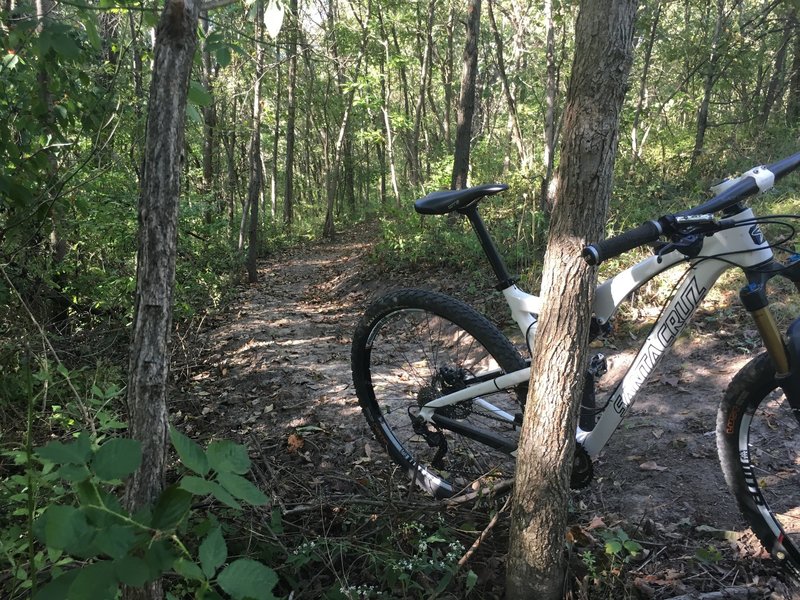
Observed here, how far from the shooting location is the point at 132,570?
3.14 feet

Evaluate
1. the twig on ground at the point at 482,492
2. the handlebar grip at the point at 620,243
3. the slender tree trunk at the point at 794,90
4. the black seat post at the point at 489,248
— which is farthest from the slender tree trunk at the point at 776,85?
the twig on ground at the point at 482,492

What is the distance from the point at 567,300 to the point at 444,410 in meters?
1.30

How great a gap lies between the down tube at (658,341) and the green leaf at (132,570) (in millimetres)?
1894

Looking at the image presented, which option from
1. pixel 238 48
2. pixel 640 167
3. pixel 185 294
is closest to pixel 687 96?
pixel 640 167

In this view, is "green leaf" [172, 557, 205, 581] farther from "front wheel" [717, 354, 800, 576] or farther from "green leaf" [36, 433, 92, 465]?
"front wheel" [717, 354, 800, 576]

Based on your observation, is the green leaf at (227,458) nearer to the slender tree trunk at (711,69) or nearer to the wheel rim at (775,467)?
the wheel rim at (775,467)

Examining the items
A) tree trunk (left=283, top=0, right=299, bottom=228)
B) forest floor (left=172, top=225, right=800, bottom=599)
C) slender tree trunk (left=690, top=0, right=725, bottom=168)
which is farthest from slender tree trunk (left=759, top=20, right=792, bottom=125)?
tree trunk (left=283, top=0, right=299, bottom=228)

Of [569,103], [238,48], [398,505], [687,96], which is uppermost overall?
[687,96]

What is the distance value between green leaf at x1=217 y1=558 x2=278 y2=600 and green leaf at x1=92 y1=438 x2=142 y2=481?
297 millimetres

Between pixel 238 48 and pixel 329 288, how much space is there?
23.7ft

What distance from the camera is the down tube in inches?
81.9

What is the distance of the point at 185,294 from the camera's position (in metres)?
6.09

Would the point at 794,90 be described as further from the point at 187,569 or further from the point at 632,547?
the point at 187,569

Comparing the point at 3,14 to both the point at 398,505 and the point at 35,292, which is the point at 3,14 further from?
the point at 398,505
